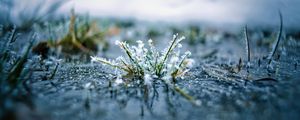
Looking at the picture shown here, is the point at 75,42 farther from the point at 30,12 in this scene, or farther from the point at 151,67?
the point at 151,67

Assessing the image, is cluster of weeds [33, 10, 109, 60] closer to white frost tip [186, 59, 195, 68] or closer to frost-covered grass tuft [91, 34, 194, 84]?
frost-covered grass tuft [91, 34, 194, 84]

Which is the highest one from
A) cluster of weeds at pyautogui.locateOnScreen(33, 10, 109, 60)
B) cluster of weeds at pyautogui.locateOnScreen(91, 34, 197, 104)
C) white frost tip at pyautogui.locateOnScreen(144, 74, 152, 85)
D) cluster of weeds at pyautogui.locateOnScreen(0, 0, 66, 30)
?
cluster of weeds at pyautogui.locateOnScreen(0, 0, 66, 30)

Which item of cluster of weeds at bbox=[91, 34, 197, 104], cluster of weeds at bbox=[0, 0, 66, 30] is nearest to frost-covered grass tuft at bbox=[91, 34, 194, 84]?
cluster of weeds at bbox=[91, 34, 197, 104]

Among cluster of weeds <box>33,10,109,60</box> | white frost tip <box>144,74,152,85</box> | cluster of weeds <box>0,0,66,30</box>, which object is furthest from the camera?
cluster of weeds <box>33,10,109,60</box>

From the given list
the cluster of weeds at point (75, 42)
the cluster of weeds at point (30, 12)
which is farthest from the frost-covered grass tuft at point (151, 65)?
the cluster of weeds at point (75, 42)

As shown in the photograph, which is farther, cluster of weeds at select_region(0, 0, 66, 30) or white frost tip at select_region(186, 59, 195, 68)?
cluster of weeds at select_region(0, 0, 66, 30)

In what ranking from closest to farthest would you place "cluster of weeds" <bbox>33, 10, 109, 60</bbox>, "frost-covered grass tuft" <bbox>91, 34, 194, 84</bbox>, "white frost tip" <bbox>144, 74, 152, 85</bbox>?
"white frost tip" <bbox>144, 74, 152, 85</bbox>
"frost-covered grass tuft" <bbox>91, 34, 194, 84</bbox>
"cluster of weeds" <bbox>33, 10, 109, 60</bbox>

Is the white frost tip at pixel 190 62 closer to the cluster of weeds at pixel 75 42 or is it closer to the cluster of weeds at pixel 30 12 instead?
the cluster of weeds at pixel 30 12

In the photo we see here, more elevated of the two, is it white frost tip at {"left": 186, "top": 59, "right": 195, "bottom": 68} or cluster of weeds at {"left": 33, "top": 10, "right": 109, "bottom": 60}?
cluster of weeds at {"left": 33, "top": 10, "right": 109, "bottom": 60}
